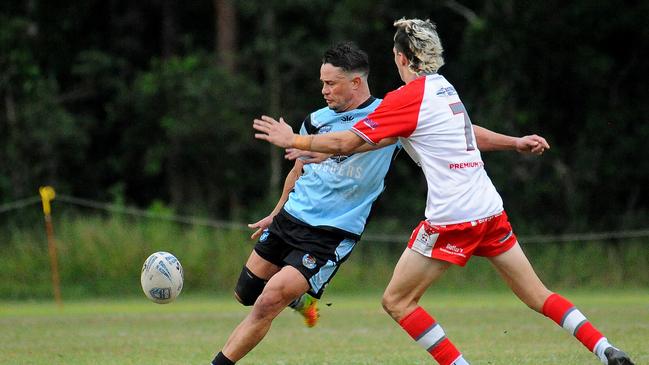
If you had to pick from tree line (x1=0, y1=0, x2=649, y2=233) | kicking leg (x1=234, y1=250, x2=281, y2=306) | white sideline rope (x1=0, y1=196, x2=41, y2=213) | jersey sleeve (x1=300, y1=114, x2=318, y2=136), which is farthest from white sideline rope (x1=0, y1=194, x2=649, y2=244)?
jersey sleeve (x1=300, y1=114, x2=318, y2=136)

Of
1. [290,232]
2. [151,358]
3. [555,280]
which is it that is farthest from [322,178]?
[555,280]

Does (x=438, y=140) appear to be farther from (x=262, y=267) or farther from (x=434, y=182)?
(x=262, y=267)

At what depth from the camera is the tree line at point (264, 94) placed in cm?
2538

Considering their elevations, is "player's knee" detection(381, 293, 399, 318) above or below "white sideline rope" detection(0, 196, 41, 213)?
above

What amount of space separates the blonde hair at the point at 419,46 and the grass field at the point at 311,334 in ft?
8.13

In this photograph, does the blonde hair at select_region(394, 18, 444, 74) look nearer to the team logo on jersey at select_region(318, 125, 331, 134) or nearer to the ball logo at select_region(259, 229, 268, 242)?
the team logo on jersey at select_region(318, 125, 331, 134)

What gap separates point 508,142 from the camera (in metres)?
7.21

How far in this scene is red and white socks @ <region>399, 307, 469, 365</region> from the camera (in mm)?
6711

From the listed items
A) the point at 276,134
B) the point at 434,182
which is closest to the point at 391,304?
the point at 434,182

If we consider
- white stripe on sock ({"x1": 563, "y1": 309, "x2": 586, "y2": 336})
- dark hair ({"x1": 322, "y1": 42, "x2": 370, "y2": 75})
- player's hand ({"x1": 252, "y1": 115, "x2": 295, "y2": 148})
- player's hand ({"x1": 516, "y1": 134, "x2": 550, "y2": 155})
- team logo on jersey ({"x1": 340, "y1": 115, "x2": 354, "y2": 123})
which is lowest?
white stripe on sock ({"x1": 563, "y1": 309, "x2": 586, "y2": 336})

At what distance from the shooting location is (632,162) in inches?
993

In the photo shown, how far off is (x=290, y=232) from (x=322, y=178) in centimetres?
40

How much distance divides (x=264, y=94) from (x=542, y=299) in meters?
21.5

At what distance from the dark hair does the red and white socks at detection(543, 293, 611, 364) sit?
1928 millimetres
